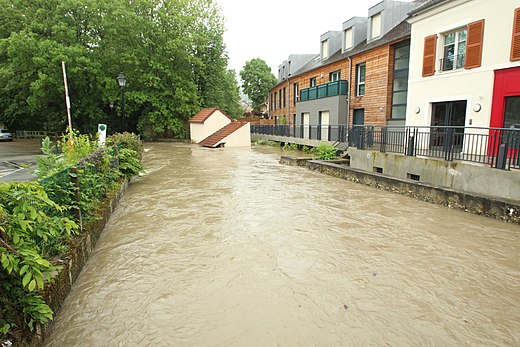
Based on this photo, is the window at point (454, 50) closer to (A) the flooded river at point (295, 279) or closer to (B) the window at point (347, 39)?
Result: (A) the flooded river at point (295, 279)

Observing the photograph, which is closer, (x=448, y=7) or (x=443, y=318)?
(x=443, y=318)

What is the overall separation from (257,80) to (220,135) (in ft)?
137

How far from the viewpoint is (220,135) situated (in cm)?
2614

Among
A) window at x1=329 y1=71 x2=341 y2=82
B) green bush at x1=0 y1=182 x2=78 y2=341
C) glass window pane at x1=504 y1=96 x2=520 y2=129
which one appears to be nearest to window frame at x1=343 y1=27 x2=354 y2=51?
window at x1=329 y1=71 x2=341 y2=82

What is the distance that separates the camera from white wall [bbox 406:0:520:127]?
406 inches

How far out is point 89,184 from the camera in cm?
554

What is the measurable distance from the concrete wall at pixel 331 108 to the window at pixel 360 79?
961 mm

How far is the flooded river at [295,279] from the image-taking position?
10.0 ft

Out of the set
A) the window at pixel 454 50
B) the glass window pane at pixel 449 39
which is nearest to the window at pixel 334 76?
the glass window pane at pixel 449 39

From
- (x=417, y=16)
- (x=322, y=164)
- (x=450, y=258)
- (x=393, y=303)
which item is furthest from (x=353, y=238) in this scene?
(x=417, y=16)

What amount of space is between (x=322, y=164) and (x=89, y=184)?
364 inches

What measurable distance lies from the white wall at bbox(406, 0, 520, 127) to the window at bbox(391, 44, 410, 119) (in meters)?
2.51

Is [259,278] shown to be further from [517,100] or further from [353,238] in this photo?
[517,100]

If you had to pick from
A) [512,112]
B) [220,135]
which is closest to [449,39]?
[512,112]
